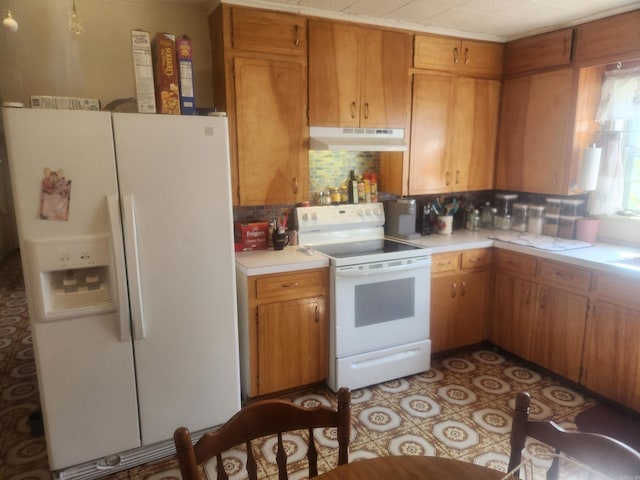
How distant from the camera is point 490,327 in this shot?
11.1 feet

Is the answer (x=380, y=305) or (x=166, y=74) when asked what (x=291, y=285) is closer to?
(x=380, y=305)

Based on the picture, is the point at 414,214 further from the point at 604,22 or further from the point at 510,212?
the point at 604,22

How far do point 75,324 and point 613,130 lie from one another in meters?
3.53

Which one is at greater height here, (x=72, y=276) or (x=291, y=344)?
(x=72, y=276)

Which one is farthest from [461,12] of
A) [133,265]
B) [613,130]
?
[133,265]

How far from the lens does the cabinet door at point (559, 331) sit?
2.73 metres

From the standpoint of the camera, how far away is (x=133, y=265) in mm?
1979

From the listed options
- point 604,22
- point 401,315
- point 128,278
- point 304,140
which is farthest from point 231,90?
point 604,22

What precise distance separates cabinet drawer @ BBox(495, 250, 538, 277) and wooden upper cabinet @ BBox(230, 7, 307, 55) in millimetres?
1990

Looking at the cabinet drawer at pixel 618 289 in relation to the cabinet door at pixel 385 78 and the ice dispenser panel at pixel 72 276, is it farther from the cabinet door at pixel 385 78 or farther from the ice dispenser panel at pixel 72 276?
the ice dispenser panel at pixel 72 276

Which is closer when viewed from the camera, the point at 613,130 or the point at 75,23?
the point at 75,23

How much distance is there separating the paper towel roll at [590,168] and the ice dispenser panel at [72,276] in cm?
302

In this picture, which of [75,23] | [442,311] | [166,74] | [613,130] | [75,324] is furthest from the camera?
[442,311]

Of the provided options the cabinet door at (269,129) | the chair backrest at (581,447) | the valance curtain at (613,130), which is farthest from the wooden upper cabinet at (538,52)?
the chair backrest at (581,447)
